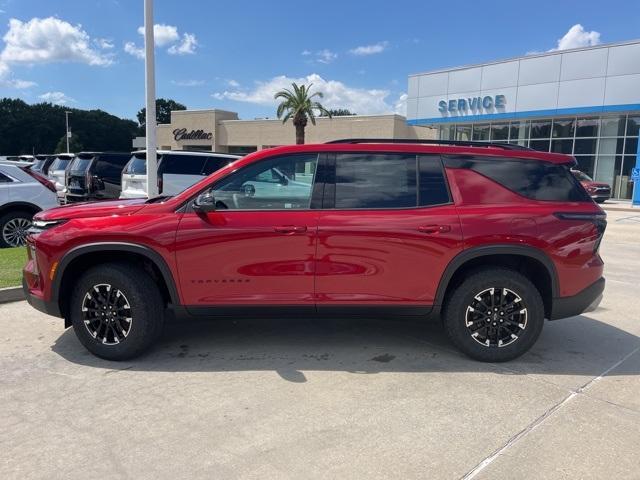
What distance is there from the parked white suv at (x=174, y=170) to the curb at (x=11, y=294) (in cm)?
482

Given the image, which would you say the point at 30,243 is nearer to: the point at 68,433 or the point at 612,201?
the point at 68,433

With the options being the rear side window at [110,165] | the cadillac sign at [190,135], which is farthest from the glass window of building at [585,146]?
the cadillac sign at [190,135]

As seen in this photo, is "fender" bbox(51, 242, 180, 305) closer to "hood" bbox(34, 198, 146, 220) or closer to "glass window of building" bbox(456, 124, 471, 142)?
"hood" bbox(34, 198, 146, 220)

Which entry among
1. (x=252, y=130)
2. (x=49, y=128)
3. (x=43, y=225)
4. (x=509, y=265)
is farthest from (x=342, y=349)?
(x=49, y=128)

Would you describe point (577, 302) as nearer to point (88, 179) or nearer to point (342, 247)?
point (342, 247)

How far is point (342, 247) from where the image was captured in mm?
4219

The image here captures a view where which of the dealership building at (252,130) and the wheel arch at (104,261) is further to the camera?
the dealership building at (252,130)

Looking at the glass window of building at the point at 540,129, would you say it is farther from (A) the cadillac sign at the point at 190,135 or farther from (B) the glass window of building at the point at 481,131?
(A) the cadillac sign at the point at 190,135

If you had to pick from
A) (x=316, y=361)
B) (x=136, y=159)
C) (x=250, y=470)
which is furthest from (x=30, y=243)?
(x=136, y=159)

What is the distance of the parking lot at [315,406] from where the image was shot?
293cm

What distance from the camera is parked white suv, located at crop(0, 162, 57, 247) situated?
9.02m

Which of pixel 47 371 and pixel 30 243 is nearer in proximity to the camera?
pixel 47 371

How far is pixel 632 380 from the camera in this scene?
4.16 m

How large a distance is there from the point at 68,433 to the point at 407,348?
111 inches
